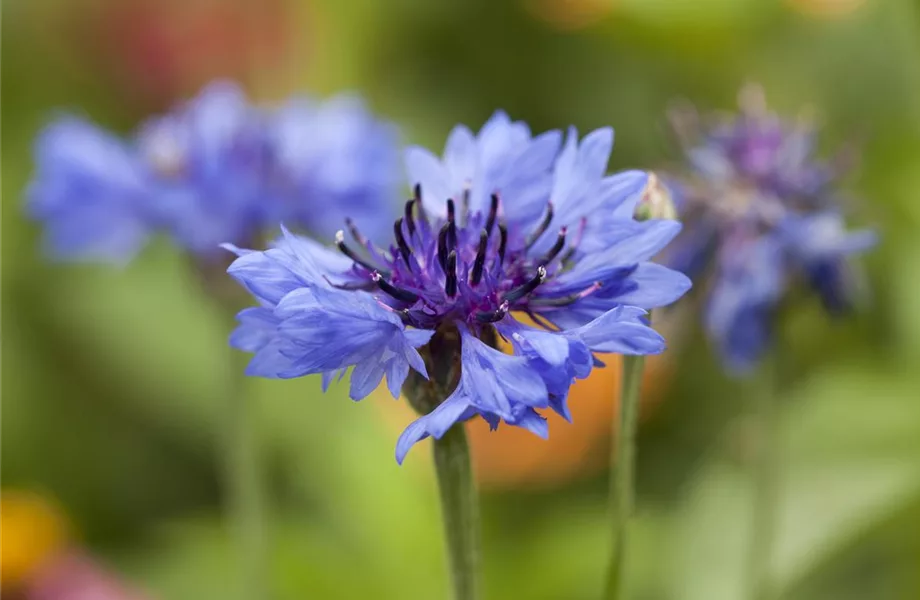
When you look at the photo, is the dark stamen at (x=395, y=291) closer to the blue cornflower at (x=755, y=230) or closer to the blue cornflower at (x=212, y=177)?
the blue cornflower at (x=755, y=230)

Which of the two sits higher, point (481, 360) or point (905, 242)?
point (905, 242)

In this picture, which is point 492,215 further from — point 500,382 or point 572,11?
point 572,11

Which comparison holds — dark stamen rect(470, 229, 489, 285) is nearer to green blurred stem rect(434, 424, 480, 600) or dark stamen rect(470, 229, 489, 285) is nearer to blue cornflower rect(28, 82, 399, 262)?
green blurred stem rect(434, 424, 480, 600)

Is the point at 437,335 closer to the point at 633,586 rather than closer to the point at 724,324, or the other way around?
the point at 724,324

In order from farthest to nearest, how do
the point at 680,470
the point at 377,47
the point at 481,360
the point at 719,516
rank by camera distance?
the point at 377,47
the point at 680,470
the point at 719,516
the point at 481,360

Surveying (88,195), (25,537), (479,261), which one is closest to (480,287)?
(479,261)

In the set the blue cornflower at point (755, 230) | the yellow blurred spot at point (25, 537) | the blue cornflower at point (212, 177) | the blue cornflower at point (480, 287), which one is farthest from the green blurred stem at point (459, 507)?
the yellow blurred spot at point (25, 537)

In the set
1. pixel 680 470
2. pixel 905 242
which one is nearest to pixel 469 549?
pixel 680 470
